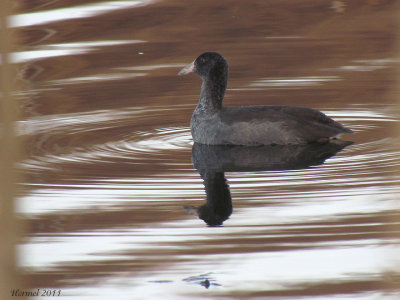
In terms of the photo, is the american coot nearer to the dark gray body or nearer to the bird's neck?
the dark gray body

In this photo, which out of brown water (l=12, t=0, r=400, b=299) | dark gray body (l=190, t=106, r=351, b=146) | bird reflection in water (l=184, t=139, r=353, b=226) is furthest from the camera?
dark gray body (l=190, t=106, r=351, b=146)

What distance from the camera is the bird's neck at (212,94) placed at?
7.98m

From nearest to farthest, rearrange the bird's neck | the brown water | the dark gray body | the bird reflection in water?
the brown water
the bird reflection in water
the dark gray body
the bird's neck

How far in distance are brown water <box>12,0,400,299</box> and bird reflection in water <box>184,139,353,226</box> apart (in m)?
0.02

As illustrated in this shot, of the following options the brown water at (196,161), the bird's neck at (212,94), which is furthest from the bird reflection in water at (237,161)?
the bird's neck at (212,94)

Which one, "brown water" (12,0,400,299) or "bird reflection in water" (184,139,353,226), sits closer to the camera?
"brown water" (12,0,400,299)

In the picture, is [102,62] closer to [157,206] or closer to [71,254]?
[157,206]

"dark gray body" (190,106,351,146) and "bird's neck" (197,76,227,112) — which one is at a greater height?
"bird's neck" (197,76,227,112)

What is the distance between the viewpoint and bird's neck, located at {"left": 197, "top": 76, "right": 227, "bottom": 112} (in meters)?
7.98

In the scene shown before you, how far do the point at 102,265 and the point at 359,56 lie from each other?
7595mm

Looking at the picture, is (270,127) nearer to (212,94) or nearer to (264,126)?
(264,126)

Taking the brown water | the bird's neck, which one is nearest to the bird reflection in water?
the brown water

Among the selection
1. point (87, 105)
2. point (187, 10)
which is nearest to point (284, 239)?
point (87, 105)

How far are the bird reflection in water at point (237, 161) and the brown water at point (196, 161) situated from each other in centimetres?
2
